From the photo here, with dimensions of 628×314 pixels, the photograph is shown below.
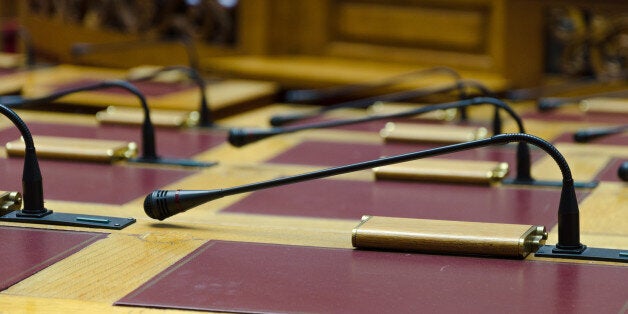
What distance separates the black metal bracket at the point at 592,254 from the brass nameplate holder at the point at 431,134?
1.42m

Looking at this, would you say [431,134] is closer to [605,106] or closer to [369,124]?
[369,124]

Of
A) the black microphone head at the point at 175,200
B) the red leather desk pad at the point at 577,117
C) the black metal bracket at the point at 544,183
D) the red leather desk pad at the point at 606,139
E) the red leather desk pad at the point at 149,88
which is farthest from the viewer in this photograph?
the red leather desk pad at the point at 149,88

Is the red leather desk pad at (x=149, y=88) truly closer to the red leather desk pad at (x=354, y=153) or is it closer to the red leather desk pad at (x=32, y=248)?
the red leather desk pad at (x=354, y=153)

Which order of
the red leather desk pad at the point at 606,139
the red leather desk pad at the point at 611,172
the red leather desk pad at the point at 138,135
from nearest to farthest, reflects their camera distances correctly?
the red leather desk pad at the point at 611,172, the red leather desk pad at the point at 138,135, the red leather desk pad at the point at 606,139

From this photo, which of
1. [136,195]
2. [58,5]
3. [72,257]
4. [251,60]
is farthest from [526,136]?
[58,5]

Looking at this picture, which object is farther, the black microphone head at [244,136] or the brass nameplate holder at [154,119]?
the brass nameplate holder at [154,119]

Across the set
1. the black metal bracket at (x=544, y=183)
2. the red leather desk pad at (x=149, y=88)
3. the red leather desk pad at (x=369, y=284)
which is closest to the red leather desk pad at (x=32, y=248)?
the red leather desk pad at (x=369, y=284)

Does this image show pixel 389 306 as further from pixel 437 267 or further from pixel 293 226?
pixel 293 226

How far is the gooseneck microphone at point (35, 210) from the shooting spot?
8.38 feet

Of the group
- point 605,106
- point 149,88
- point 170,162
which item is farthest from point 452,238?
point 149,88

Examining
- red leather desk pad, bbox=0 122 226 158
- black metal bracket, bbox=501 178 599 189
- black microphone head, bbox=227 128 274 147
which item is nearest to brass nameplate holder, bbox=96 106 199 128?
red leather desk pad, bbox=0 122 226 158

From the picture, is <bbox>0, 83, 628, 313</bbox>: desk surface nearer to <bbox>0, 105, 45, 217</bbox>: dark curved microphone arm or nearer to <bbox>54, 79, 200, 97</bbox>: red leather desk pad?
<bbox>0, 105, 45, 217</bbox>: dark curved microphone arm

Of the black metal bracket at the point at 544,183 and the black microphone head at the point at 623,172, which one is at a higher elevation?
the black microphone head at the point at 623,172

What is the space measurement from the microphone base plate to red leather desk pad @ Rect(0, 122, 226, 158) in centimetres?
104
